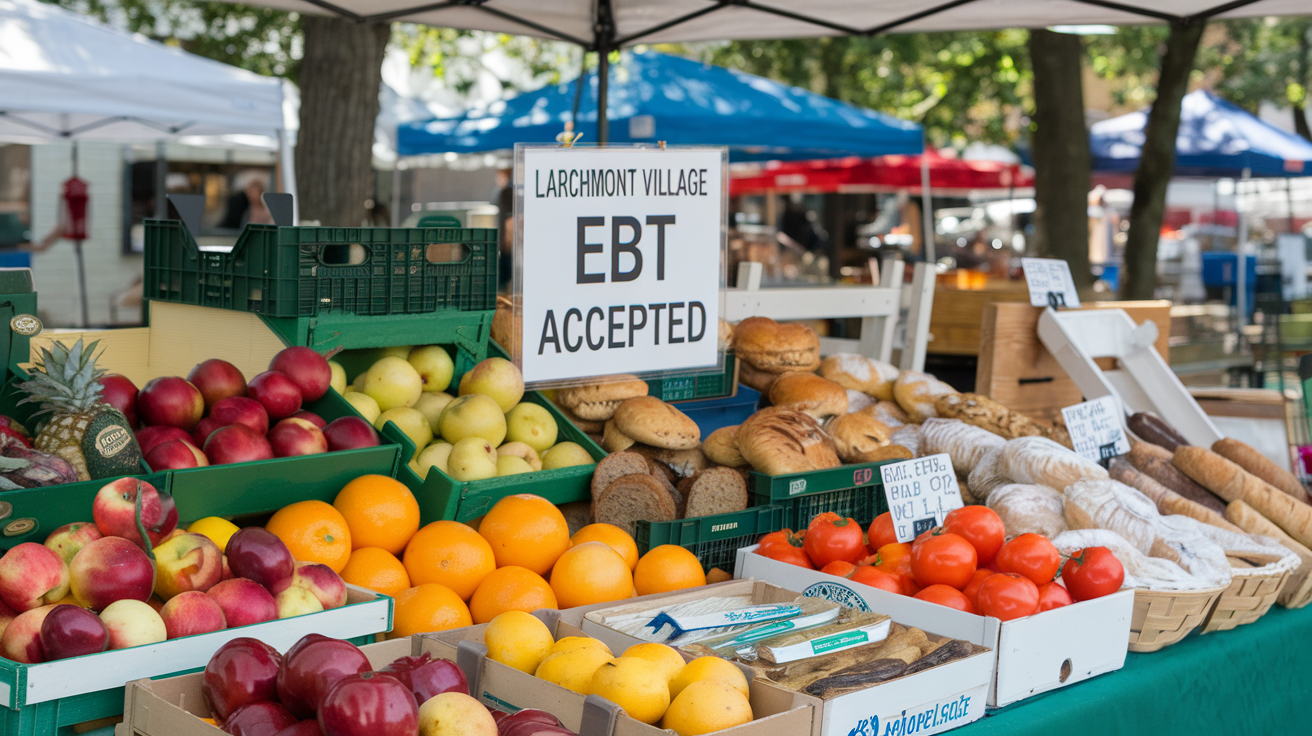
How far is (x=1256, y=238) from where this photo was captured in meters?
27.2

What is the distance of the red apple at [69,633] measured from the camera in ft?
5.18

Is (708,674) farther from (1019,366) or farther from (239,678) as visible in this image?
(1019,366)

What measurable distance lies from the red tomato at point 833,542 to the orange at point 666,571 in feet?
0.85

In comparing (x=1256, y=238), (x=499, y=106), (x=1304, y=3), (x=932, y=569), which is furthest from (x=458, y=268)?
(x=1256, y=238)

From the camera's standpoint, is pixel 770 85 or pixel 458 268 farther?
pixel 770 85

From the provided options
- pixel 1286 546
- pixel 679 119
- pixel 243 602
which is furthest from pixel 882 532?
pixel 679 119

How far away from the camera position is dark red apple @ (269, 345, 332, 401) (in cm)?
248

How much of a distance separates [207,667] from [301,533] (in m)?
0.60

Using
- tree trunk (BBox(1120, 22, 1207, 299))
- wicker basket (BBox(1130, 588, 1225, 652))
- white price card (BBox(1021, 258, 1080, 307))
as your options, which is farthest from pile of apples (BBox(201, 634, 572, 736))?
tree trunk (BBox(1120, 22, 1207, 299))

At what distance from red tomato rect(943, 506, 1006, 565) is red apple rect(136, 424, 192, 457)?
1.59m

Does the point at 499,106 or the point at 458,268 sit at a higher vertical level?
the point at 499,106

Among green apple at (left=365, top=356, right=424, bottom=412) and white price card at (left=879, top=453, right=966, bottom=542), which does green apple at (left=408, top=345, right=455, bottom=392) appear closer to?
green apple at (left=365, top=356, right=424, bottom=412)

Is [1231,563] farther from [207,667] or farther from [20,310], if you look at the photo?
[20,310]

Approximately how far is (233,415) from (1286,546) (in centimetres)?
261
